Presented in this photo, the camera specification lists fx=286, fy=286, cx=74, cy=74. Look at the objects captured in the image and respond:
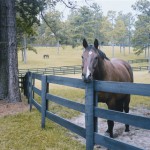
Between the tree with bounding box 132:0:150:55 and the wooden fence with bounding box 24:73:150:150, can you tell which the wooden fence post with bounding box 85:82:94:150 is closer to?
the wooden fence with bounding box 24:73:150:150

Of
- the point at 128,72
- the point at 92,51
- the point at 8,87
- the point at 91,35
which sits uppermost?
the point at 91,35

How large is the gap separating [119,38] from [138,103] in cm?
7243

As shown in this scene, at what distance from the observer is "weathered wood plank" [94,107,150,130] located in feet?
12.8

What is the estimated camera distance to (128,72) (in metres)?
8.23

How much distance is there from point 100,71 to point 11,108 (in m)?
5.53

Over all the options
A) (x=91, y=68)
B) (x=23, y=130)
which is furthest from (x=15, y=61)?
(x=91, y=68)

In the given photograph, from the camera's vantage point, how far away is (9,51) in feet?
36.8

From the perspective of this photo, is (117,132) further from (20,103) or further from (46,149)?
(20,103)

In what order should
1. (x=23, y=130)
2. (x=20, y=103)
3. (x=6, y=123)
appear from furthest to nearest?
(x=20, y=103) → (x=6, y=123) → (x=23, y=130)

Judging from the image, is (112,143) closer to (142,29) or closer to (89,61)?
(89,61)

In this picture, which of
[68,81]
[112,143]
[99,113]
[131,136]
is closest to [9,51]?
[68,81]

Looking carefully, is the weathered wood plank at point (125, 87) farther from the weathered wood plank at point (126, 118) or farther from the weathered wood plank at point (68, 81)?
the weathered wood plank at point (68, 81)

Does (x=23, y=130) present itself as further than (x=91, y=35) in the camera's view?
No

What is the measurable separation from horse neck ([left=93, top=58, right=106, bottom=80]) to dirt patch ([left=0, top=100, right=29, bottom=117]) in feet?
14.8
